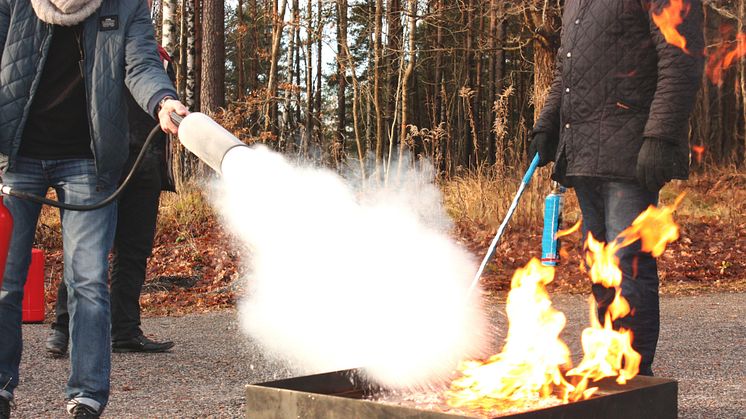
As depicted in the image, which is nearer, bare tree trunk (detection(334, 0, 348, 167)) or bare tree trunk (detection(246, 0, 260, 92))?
bare tree trunk (detection(334, 0, 348, 167))

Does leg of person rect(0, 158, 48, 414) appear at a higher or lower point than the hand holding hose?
lower

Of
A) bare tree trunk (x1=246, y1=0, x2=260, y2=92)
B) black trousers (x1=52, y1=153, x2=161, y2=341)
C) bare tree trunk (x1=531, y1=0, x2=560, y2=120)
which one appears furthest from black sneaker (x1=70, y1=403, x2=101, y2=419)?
bare tree trunk (x1=246, y1=0, x2=260, y2=92)

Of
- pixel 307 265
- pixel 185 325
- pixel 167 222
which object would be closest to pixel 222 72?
pixel 167 222

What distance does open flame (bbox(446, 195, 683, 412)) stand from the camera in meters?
3.41

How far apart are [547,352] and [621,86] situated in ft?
5.22

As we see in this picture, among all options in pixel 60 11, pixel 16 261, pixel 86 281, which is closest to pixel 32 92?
pixel 60 11

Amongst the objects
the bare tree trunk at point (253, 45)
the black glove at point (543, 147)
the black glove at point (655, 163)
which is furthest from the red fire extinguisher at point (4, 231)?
the bare tree trunk at point (253, 45)

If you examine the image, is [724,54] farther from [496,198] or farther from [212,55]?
[212,55]

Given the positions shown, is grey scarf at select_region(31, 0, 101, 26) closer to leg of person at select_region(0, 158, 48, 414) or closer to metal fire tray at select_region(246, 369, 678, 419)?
leg of person at select_region(0, 158, 48, 414)

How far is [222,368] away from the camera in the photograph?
19.8ft

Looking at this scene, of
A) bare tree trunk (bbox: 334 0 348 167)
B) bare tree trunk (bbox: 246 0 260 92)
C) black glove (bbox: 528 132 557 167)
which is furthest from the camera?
bare tree trunk (bbox: 246 0 260 92)

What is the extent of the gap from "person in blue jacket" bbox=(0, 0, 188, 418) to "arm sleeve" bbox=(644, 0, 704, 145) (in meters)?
2.25

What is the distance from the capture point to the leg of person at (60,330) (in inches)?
248

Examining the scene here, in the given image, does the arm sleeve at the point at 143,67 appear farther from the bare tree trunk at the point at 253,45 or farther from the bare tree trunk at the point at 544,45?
the bare tree trunk at the point at 253,45
